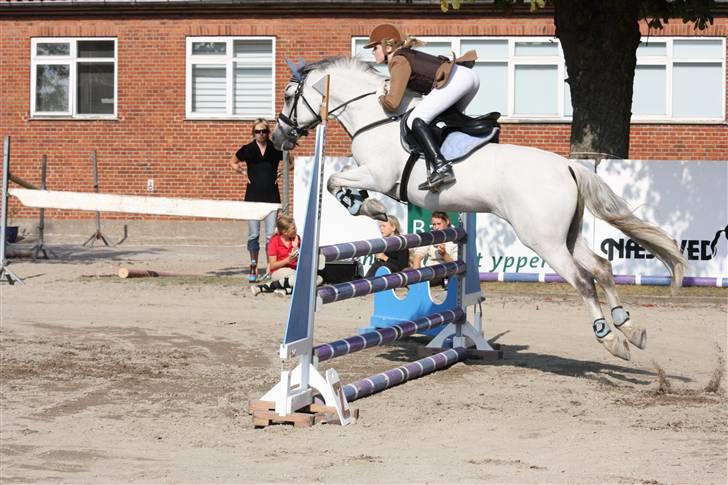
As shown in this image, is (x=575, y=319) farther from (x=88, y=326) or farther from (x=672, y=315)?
(x=88, y=326)

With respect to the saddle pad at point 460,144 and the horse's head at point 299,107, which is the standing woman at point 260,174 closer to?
the horse's head at point 299,107

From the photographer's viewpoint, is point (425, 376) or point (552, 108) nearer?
point (425, 376)

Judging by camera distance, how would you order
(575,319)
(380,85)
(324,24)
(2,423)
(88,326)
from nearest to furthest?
(2,423), (380,85), (88,326), (575,319), (324,24)

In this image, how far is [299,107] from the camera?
969 centimetres

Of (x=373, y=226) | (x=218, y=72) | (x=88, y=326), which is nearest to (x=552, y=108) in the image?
(x=218, y=72)

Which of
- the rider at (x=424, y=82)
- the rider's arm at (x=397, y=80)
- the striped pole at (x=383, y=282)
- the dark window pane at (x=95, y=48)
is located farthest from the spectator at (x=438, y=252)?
the dark window pane at (x=95, y=48)

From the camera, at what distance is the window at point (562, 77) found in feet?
75.9

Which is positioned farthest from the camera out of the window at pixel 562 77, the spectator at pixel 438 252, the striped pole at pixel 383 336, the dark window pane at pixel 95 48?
the dark window pane at pixel 95 48

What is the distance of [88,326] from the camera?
11.7 metres

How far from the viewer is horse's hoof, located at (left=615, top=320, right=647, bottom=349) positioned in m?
8.49

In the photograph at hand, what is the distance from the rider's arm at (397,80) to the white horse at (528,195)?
0.65 feet

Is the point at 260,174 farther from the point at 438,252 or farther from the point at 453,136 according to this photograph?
the point at 453,136

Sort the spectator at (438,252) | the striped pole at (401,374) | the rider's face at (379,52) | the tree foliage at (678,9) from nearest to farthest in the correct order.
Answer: the striped pole at (401,374) < the rider's face at (379,52) < the spectator at (438,252) < the tree foliage at (678,9)

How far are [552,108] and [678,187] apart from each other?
778 cm
